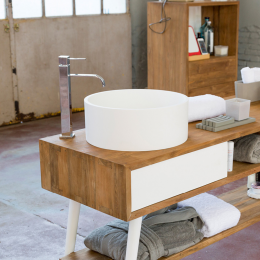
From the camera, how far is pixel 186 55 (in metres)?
4.25

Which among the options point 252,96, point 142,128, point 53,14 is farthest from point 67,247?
point 53,14

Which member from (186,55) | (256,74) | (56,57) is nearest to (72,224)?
(256,74)

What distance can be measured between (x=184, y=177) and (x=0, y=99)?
10.5 ft

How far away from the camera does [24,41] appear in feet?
14.5

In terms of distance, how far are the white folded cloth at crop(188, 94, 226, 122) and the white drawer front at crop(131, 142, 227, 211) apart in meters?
0.20

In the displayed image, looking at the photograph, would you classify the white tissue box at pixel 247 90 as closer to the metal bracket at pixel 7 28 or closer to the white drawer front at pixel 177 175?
the white drawer front at pixel 177 175

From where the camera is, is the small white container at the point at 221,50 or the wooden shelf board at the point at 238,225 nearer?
the wooden shelf board at the point at 238,225

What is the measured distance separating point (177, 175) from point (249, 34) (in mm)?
3875

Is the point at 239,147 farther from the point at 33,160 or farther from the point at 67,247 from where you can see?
the point at 33,160

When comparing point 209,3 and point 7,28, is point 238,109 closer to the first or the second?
point 209,3

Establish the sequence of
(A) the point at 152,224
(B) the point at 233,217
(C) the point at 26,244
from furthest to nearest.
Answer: (C) the point at 26,244 < (B) the point at 233,217 < (A) the point at 152,224

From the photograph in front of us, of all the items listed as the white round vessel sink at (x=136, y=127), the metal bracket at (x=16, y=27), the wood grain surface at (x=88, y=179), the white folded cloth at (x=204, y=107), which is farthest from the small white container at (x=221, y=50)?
the wood grain surface at (x=88, y=179)

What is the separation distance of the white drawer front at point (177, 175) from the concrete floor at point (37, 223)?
1.94 ft

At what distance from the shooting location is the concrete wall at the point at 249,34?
4930 mm
